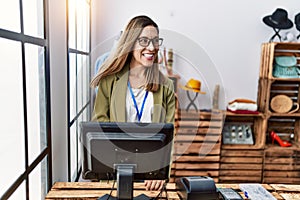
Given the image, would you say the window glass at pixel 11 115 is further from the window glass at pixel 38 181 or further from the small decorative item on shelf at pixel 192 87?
the small decorative item on shelf at pixel 192 87

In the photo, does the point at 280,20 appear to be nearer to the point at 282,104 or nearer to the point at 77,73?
the point at 282,104

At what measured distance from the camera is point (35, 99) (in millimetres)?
1374

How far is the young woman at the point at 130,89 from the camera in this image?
155cm

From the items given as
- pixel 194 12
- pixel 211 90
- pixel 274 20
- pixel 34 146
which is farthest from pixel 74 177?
pixel 274 20

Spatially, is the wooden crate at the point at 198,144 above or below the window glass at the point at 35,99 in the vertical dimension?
below

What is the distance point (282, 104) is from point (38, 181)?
8.63ft

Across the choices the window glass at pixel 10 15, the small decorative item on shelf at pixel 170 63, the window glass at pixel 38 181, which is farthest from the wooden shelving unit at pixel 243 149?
the window glass at pixel 10 15

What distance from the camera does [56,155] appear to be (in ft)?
5.43

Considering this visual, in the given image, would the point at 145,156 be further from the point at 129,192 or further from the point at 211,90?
the point at 211,90

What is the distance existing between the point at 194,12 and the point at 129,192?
2.48m

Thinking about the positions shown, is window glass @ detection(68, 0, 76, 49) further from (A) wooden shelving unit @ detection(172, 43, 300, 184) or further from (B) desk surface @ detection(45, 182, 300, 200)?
(A) wooden shelving unit @ detection(172, 43, 300, 184)

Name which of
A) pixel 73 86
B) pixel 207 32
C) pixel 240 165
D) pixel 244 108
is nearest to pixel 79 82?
pixel 73 86

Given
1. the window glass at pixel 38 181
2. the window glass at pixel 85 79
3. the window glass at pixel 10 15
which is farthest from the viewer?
the window glass at pixel 85 79

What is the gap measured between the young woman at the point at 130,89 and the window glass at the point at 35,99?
0.28 meters
